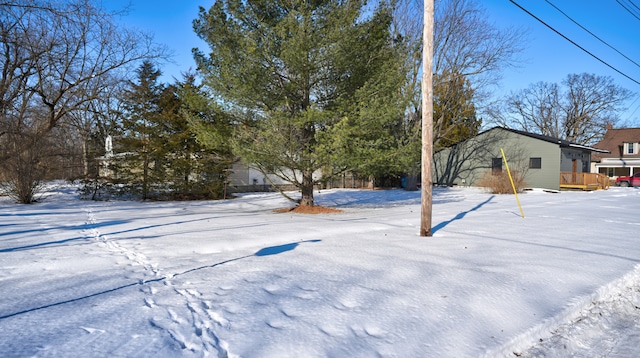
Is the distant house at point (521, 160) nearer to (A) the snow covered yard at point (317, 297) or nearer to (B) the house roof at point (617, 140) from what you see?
(B) the house roof at point (617, 140)

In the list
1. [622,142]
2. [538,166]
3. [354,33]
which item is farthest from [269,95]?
[622,142]

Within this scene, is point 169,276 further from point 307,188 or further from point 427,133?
point 307,188

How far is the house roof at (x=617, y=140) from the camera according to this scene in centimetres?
4059

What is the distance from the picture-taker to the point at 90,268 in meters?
4.45

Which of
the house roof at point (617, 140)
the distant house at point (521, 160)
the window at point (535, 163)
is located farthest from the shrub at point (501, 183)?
the house roof at point (617, 140)

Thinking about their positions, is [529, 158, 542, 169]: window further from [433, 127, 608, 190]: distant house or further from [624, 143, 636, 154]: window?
[624, 143, 636, 154]: window

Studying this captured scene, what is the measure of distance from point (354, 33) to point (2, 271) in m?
9.62

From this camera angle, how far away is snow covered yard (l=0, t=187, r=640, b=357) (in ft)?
8.60

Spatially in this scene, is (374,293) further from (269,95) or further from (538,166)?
(538,166)

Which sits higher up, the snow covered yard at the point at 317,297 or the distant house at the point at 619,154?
the distant house at the point at 619,154

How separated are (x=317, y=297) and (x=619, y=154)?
50111 millimetres

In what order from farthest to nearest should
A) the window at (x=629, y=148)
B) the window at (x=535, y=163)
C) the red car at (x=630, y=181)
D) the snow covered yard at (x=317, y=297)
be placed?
1. the window at (x=629, y=148)
2. the red car at (x=630, y=181)
3. the window at (x=535, y=163)
4. the snow covered yard at (x=317, y=297)

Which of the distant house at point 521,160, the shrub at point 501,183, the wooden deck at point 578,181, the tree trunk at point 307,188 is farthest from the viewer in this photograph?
the distant house at point 521,160

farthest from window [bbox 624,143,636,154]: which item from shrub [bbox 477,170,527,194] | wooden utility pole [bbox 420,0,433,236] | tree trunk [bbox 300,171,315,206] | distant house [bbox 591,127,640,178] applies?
wooden utility pole [bbox 420,0,433,236]
